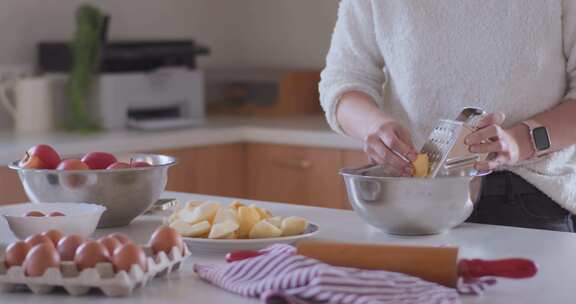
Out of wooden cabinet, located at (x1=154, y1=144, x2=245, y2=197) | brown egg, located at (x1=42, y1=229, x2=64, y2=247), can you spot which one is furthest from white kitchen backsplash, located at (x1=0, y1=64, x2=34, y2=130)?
brown egg, located at (x1=42, y1=229, x2=64, y2=247)

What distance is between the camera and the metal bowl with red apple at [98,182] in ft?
5.46

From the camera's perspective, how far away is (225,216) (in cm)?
152

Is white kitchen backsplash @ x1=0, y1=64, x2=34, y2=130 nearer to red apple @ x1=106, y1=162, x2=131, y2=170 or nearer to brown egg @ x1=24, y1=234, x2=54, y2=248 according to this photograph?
red apple @ x1=106, y1=162, x2=131, y2=170

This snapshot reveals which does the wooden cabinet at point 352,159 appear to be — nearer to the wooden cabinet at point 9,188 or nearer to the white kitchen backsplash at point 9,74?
the wooden cabinet at point 9,188

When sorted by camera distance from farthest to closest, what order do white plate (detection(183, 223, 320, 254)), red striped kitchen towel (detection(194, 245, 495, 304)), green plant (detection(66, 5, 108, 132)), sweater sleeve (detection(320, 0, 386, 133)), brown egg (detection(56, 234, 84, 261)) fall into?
green plant (detection(66, 5, 108, 132)), sweater sleeve (detection(320, 0, 386, 133)), white plate (detection(183, 223, 320, 254)), brown egg (detection(56, 234, 84, 261)), red striped kitchen towel (detection(194, 245, 495, 304))

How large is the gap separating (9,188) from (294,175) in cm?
92

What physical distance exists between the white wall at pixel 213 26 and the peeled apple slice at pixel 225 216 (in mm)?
2266

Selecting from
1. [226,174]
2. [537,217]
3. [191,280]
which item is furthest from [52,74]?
[191,280]

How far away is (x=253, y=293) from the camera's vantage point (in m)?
1.23

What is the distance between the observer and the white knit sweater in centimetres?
184

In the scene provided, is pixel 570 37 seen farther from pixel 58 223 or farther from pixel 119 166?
pixel 58 223

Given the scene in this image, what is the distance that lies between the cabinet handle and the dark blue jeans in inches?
58.1

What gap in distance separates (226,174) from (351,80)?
1.62 meters

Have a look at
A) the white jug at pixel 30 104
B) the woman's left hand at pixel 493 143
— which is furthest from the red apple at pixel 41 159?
the white jug at pixel 30 104
